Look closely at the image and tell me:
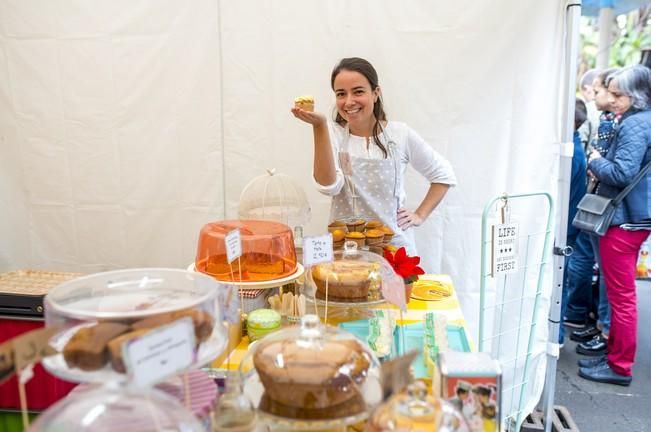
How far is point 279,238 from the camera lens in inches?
58.3

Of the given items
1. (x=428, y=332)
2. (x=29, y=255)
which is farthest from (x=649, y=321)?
(x=29, y=255)

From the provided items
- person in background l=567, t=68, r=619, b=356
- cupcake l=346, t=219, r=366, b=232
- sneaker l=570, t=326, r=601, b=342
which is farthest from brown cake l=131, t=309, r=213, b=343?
sneaker l=570, t=326, r=601, b=342

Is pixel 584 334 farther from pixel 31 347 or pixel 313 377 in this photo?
pixel 31 347

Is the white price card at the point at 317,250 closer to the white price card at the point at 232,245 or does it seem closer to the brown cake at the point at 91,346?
the white price card at the point at 232,245

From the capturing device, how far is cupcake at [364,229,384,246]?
1610 mm

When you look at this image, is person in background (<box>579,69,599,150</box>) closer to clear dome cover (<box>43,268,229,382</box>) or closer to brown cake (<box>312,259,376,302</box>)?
brown cake (<box>312,259,376,302</box>)

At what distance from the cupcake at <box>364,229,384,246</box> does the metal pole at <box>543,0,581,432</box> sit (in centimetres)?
76

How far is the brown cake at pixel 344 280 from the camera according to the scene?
1.32 m

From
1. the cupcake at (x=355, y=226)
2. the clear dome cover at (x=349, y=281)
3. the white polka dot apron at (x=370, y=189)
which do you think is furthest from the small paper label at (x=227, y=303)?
the white polka dot apron at (x=370, y=189)

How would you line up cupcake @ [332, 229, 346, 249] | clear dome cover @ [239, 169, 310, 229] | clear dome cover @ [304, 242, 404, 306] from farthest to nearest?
clear dome cover @ [239, 169, 310, 229] → cupcake @ [332, 229, 346, 249] → clear dome cover @ [304, 242, 404, 306]

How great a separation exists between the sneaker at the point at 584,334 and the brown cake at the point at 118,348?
3092 millimetres

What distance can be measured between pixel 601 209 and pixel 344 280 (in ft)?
5.64

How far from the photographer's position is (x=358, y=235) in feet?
5.22

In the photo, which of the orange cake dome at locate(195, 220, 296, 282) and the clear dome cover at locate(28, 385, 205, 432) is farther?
the orange cake dome at locate(195, 220, 296, 282)
